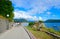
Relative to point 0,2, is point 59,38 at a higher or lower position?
lower

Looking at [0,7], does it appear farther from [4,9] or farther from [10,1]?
[10,1]

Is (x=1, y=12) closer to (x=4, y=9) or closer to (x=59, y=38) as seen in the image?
(x=4, y=9)

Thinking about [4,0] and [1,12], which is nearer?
[1,12]

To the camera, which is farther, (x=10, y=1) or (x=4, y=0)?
(x=10, y=1)

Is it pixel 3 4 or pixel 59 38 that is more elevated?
pixel 3 4

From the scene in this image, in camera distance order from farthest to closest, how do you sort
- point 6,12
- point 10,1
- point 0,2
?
point 10,1 → point 6,12 → point 0,2

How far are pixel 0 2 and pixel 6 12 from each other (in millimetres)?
4399

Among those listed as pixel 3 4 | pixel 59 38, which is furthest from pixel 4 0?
pixel 59 38

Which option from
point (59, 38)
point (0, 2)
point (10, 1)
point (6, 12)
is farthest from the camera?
point (10, 1)

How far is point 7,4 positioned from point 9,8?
4.71 ft

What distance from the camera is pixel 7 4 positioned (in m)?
55.2

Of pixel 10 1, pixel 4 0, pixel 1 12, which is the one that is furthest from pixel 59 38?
pixel 10 1

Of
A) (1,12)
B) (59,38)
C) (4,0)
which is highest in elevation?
(4,0)

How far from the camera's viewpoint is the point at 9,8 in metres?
55.9
